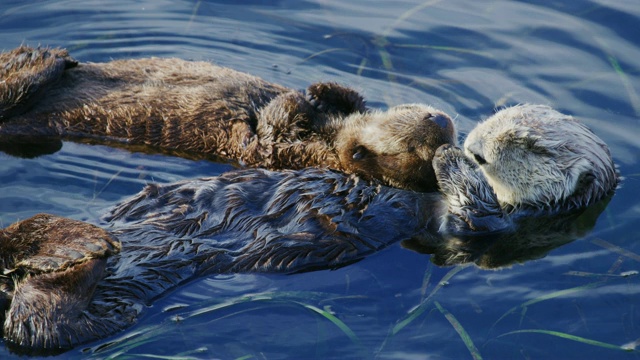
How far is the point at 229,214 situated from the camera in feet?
17.7

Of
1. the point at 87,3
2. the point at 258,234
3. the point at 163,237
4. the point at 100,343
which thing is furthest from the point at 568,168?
the point at 87,3

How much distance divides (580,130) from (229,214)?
245 cm

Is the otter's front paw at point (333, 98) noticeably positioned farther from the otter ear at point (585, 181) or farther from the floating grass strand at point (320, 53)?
the otter ear at point (585, 181)

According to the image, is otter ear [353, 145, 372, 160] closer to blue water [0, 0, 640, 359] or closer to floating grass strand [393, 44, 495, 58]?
blue water [0, 0, 640, 359]

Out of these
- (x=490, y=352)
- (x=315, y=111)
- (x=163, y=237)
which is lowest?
(x=490, y=352)

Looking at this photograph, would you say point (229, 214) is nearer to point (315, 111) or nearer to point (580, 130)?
point (315, 111)

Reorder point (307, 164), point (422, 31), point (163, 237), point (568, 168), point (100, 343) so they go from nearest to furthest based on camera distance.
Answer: point (100, 343) < point (163, 237) < point (568, 168) < point (307, 164) < point (422, 31)

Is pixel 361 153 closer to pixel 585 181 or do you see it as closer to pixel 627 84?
pixel 585 181

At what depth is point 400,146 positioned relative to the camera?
5863 millimetres

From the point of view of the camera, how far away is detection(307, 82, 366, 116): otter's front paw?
6.63m

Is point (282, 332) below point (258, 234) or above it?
below

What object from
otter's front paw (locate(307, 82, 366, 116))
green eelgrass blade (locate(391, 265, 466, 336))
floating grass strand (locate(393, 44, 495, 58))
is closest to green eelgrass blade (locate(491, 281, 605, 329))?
green eelgrass blade (locate(391, 265, 466, 336))

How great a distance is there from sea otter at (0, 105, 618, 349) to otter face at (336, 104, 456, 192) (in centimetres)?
14

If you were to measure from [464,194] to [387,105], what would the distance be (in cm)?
211
